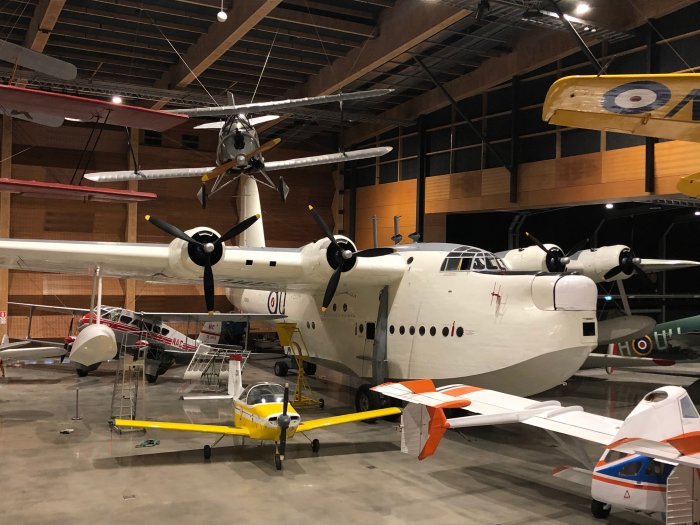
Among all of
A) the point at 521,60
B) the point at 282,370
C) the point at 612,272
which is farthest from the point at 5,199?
the point at 612,272

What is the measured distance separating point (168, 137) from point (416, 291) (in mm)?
16839

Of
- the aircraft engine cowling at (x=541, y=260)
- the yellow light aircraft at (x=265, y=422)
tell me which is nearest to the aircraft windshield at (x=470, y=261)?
the aircraft engine cowling at (x=541, y=260)

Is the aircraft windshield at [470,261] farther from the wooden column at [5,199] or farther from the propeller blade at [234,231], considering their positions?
the wooden column at [5,199]

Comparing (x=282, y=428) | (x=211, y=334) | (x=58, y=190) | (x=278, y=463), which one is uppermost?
(x=58, y=190)

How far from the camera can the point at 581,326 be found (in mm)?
10484

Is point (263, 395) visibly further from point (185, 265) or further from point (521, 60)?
point (521, 60)

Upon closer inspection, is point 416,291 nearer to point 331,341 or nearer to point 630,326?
point 331,341

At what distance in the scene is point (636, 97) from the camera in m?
6.33

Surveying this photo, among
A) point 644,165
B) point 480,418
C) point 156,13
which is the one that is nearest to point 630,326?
point 644,165

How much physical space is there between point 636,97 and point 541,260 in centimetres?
905

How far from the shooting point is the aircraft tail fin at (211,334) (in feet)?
73.5

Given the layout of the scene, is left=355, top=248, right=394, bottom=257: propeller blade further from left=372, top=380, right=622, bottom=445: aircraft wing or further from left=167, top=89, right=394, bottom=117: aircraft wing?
left=167, top=89, right=394, bottom=117: aircraft wing

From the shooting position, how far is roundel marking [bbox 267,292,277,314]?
17594mm

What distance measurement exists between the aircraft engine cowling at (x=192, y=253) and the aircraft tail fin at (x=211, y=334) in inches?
449
